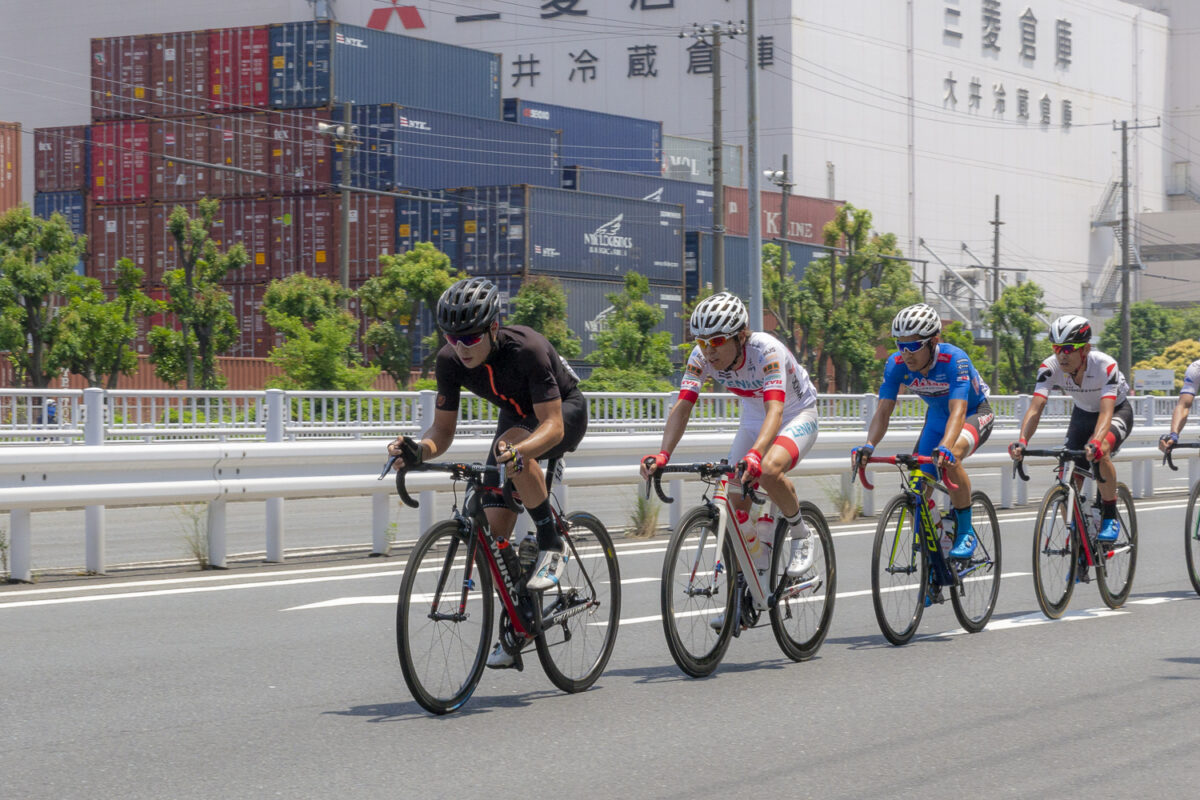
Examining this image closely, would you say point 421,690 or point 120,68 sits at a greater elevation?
point 120,68

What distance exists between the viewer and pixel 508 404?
6.81 m

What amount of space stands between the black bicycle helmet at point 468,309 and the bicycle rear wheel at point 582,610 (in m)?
1.14

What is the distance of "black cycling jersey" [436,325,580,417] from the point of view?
6.56m

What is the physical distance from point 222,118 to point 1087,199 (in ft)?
205

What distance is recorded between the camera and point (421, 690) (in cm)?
625

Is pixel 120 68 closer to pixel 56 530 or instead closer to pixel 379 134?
pixel 379 134

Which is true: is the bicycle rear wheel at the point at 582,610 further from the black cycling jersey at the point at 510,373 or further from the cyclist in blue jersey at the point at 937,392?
the cyclist in blue jersey at the point at 937,392

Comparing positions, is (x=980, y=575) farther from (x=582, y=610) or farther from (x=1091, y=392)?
(x=582, y=610)

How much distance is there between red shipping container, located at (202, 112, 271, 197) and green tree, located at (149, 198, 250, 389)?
7.47 m

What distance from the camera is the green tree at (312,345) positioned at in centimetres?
3897

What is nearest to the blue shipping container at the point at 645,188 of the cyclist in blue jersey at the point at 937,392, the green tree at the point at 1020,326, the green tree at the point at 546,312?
the green tree at the point at 546,312

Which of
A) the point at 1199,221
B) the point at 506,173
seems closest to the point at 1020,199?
the point at 1199,221

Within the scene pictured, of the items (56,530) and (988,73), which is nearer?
(56,530)

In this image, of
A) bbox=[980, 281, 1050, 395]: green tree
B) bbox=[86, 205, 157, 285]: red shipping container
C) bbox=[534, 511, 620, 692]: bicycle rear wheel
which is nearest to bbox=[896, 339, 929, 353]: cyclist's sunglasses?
bbox=[534, 511, 620, 692]: bicycle rear wheel
